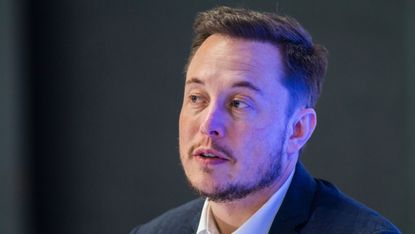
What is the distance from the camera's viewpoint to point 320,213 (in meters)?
1.48

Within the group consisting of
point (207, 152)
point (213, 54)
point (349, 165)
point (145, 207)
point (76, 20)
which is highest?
point (76, 20)

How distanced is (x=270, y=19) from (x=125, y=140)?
1.17 meters

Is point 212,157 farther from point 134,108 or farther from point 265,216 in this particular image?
point 134,108

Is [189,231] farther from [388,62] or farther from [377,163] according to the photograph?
[388,62]

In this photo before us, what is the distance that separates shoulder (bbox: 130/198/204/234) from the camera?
1.75 meters

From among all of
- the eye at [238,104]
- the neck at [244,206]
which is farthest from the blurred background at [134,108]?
the eye at [238,104]

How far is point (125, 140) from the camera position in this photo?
254cm

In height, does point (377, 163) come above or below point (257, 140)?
below

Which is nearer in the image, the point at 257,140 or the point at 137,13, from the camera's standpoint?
the point at 257,140

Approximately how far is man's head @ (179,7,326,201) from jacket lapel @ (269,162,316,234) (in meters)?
0.04

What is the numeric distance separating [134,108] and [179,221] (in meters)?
0.86

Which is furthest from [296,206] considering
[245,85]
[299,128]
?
[245,85]

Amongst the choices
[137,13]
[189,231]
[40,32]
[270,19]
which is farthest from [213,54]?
[40,32]

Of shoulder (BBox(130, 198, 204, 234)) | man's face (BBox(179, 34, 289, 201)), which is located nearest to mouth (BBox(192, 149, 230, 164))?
A: man's face (BBox(179, 34, 289, 201))
